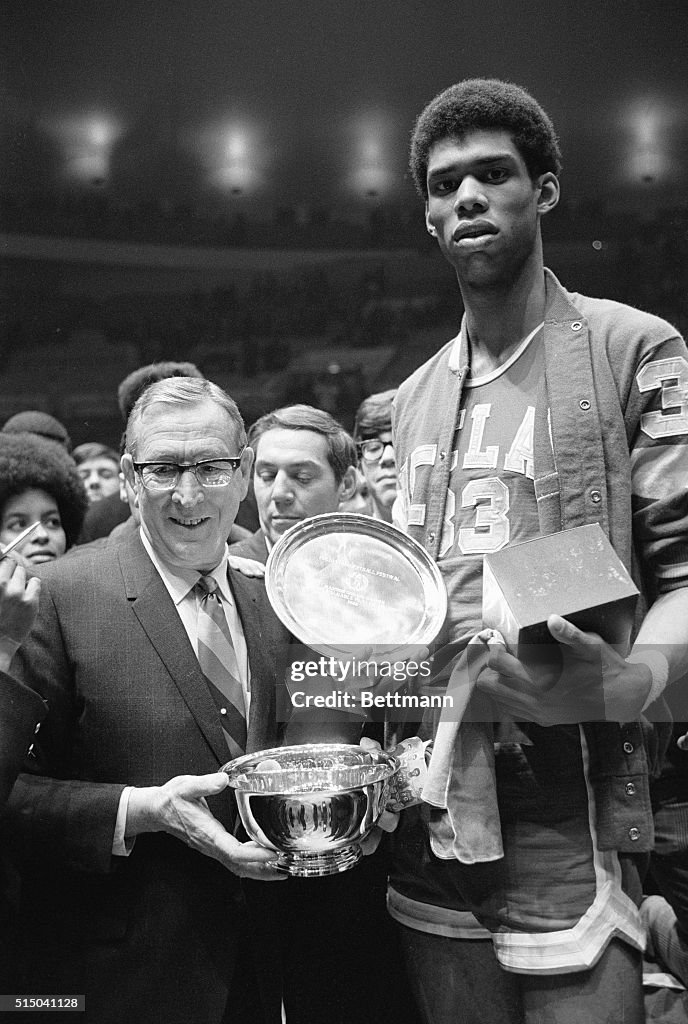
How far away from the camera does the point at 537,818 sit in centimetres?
215

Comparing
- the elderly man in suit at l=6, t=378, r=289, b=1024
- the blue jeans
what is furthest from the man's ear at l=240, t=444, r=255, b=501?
the blue jeans

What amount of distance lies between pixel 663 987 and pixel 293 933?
2.67 ft

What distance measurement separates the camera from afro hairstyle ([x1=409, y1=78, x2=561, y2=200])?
231 centimetres

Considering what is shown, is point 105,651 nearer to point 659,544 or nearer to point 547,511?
point 547,511

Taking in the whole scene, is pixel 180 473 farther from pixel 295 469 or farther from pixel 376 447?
pixel 376 447

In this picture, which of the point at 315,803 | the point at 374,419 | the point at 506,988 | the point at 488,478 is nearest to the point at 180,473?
the point at 374,419

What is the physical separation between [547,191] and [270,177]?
2.22ft

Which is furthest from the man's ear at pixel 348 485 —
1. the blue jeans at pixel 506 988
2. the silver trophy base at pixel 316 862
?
the blue jeans at pixel 506 988

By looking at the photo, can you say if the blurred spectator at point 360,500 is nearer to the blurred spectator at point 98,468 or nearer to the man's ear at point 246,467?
the man's ear at point 246,467

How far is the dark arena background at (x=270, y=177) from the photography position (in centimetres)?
247

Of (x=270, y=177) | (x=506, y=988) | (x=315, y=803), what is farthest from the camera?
(x=270, y=177)

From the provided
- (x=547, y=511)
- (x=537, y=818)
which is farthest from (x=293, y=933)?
(x=547, y=511)

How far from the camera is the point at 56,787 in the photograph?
2.25 meters

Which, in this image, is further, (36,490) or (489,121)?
(36,490)
